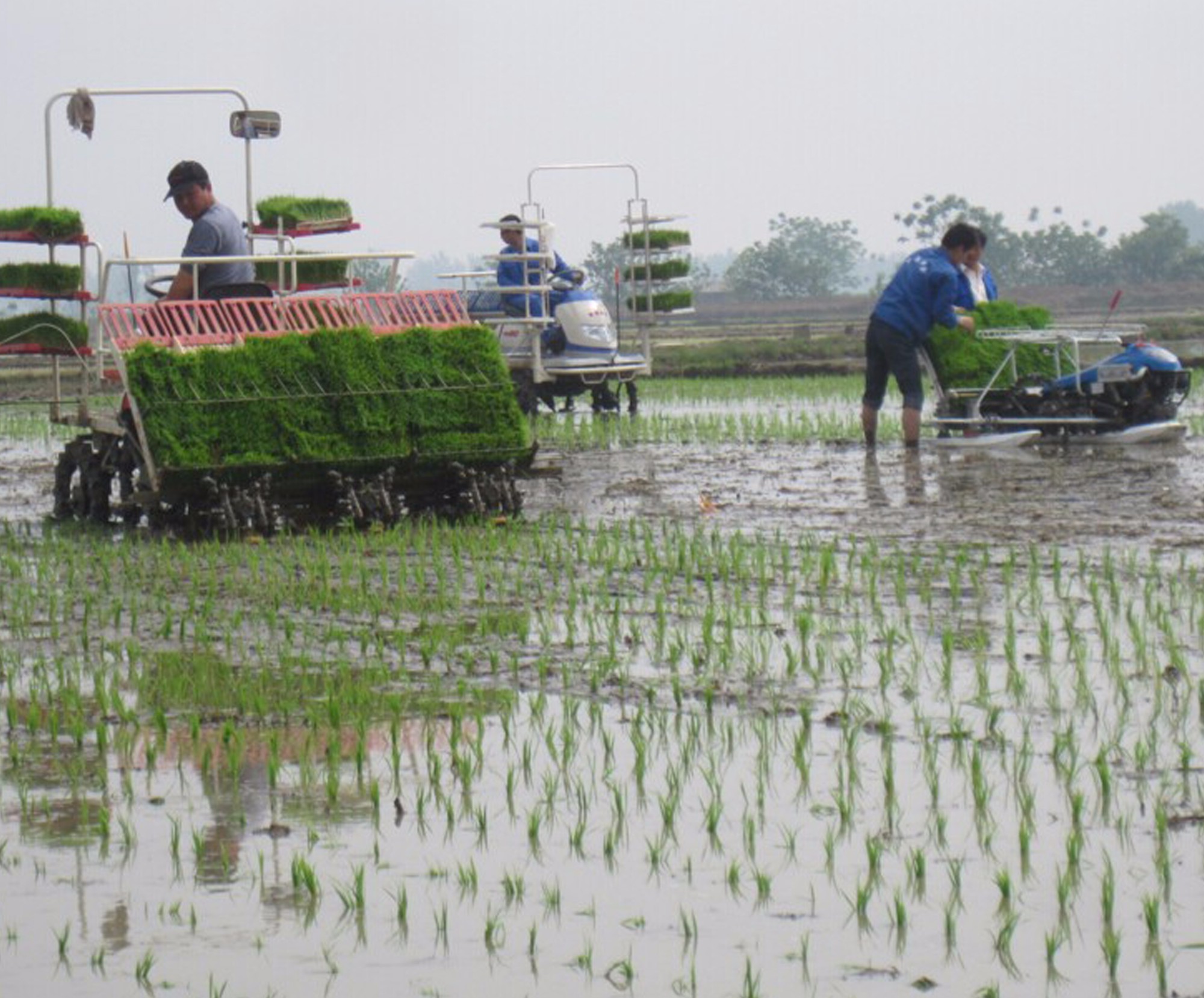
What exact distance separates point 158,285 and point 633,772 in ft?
24.2

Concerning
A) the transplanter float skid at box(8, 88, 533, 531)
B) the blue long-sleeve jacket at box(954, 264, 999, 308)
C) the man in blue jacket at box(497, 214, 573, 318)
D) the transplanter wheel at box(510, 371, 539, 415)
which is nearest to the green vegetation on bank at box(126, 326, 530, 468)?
the transplanter float skid at box(8, 88, 533, 531)

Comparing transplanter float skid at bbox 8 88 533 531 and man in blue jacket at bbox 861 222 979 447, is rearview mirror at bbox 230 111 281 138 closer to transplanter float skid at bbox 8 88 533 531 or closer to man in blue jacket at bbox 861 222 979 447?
transplanter float skid at bbox 8 88 533 531

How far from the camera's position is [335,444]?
11930 mm

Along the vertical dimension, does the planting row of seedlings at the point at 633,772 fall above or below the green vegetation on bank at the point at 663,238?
below

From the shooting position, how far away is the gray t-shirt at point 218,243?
12.0 meters

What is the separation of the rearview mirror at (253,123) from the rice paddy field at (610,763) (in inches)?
116

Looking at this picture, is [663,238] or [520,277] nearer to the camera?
[520,277]

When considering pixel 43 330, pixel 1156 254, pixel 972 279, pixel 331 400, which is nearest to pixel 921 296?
pixel 972 279

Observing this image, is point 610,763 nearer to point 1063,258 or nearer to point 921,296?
point 921,296

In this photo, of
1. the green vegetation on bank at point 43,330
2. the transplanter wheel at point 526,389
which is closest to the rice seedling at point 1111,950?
the green vegetation on bank at point 43,330

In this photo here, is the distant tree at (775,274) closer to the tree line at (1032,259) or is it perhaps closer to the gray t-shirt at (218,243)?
the tree line at (1032,259)

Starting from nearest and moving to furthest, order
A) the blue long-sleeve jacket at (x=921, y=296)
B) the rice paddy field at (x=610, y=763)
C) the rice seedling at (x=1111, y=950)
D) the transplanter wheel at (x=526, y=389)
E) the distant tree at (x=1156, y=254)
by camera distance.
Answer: the rice seedling at (x=1111, y=950) → the rice paddy field at (x=610, y=763) → the blue long-sleeve jacket at (x=921, y=296) → the transplanter wheel at (x=526, y=389) → the distant tree at (x=1156, y=254)

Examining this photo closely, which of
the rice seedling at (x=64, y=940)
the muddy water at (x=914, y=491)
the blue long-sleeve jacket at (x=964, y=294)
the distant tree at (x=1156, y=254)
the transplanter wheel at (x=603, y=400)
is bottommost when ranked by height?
the rice seedling at (x=64, y=940)

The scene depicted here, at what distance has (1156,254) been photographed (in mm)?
81125
